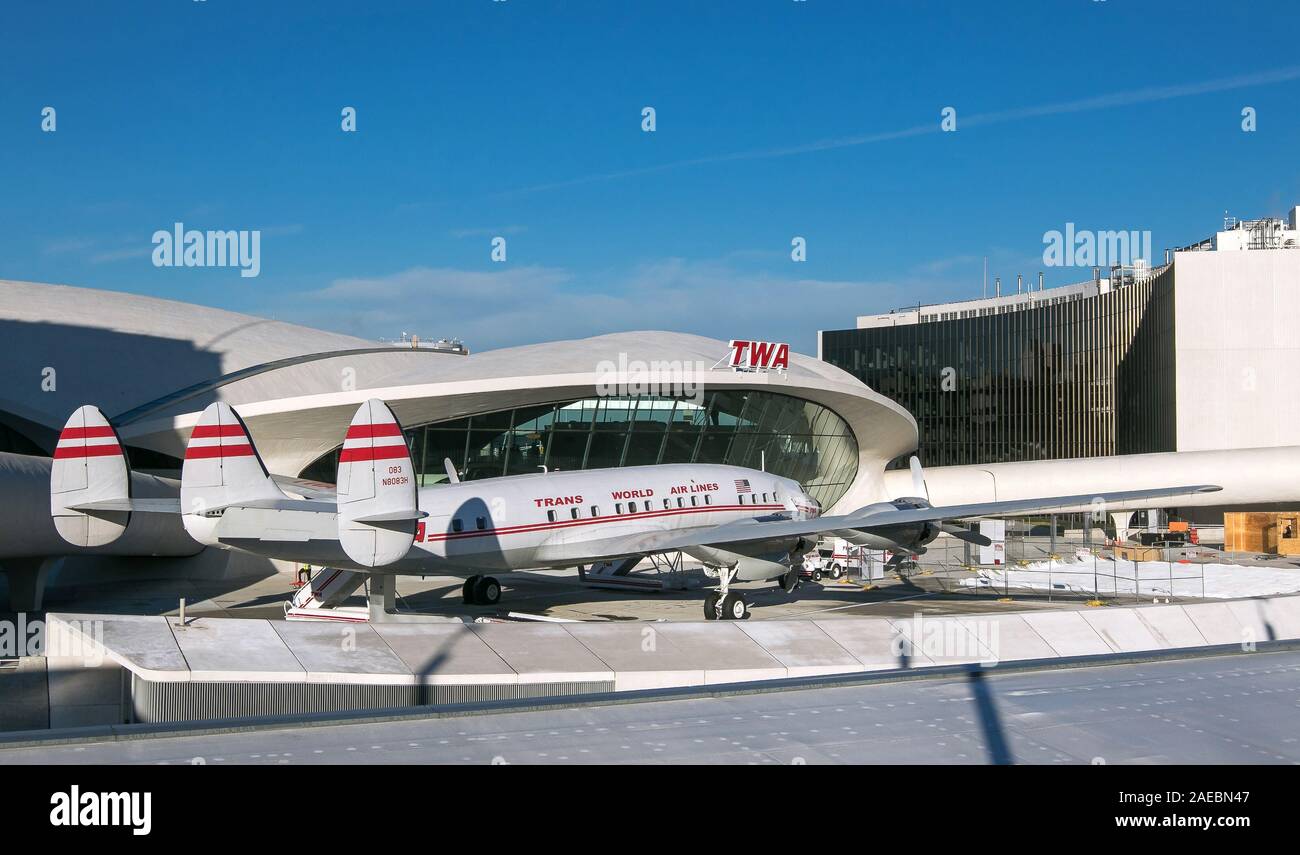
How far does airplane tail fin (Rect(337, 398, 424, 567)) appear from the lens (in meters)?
20.0

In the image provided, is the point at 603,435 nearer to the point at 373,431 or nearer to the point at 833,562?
the point at 833,562

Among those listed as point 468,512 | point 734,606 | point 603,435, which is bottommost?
point 734,606

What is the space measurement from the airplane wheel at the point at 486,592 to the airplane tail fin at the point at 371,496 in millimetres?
13731

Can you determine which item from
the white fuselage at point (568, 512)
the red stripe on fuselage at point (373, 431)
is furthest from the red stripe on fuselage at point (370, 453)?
the white fuselage at point (568, 512)

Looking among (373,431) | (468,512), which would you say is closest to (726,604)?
(468,512)

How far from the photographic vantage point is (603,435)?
164ft

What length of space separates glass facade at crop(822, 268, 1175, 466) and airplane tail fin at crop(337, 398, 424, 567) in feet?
219

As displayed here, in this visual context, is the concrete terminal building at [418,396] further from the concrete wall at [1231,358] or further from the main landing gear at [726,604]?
the concrete wall at [1231,358]

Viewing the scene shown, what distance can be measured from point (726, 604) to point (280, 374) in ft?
101
